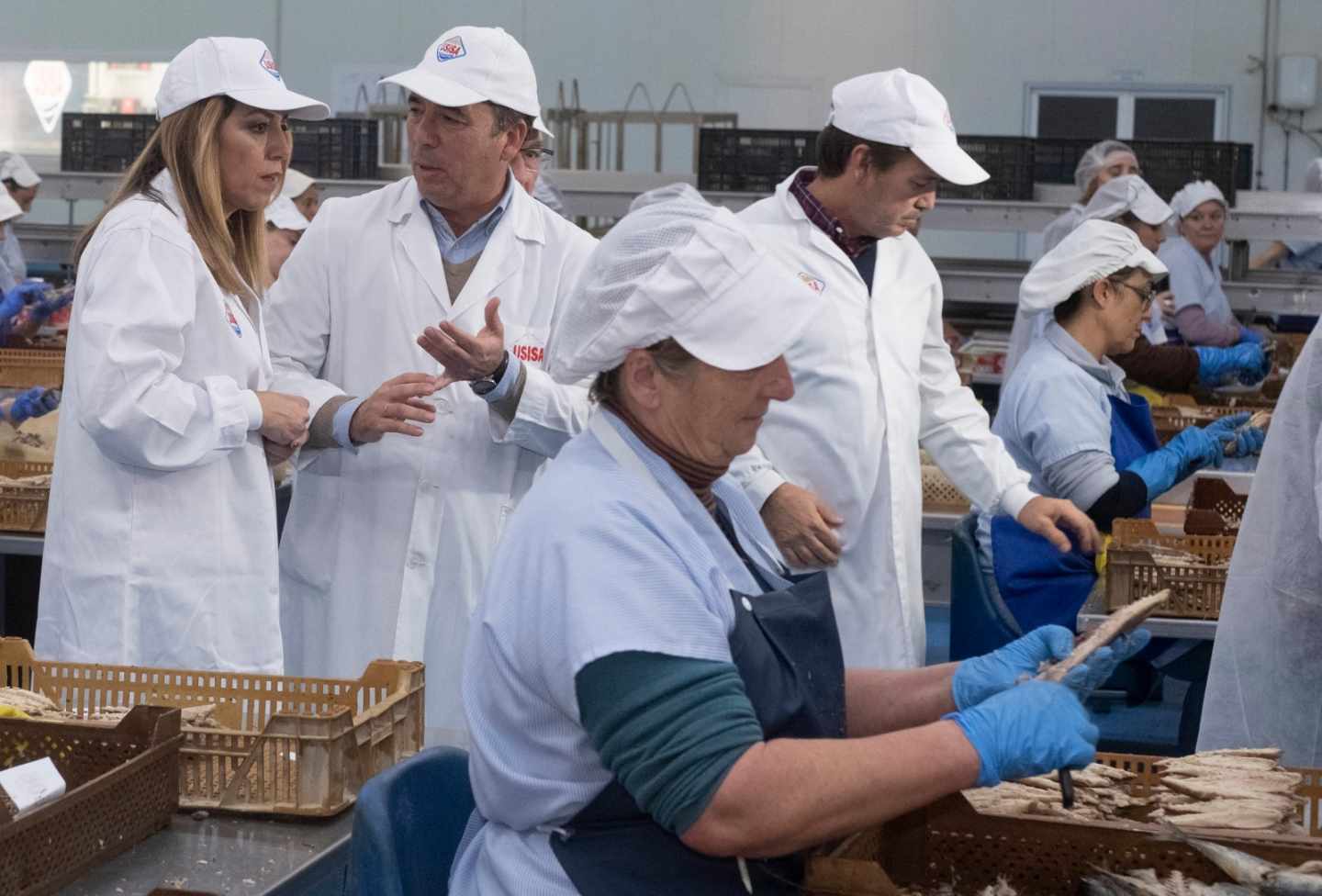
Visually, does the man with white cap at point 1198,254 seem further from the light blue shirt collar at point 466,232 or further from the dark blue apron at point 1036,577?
the light blue shirt collar at point 466,232

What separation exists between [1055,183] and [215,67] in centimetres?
623

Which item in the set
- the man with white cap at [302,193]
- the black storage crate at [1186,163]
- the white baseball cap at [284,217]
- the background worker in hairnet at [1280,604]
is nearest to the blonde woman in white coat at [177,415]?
the background worker in hairnet at [1280,604]

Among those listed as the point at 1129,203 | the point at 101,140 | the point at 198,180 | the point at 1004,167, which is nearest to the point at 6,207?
the point at 101,140

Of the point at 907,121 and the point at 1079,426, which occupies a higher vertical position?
the point at 907,121

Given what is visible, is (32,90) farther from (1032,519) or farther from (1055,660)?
(1055,660)

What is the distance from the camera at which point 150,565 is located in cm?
253

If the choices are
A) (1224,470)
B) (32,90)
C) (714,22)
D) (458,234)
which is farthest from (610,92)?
(458,234)

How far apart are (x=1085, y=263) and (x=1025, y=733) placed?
2608 millimetres

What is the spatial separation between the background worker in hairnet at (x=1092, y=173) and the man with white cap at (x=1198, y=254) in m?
0.27

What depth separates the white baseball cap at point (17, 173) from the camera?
818 centimetres

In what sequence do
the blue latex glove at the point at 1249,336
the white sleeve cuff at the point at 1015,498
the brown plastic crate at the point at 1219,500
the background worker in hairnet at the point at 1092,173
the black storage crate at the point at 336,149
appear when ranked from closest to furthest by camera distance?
the white sleeve cuff at the point at 1015,498, the brown plastic crate at the point at 1219,500, the background worker in hairnet at the point at 1092,173, the blue latex glove at the point at 1249,336, the black storage crate at the point at 336,149

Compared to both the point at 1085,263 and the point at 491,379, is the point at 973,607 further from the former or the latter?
the point at 491,379

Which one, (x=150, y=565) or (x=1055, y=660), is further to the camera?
(x=150, y=565)

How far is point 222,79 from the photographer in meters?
2.60
